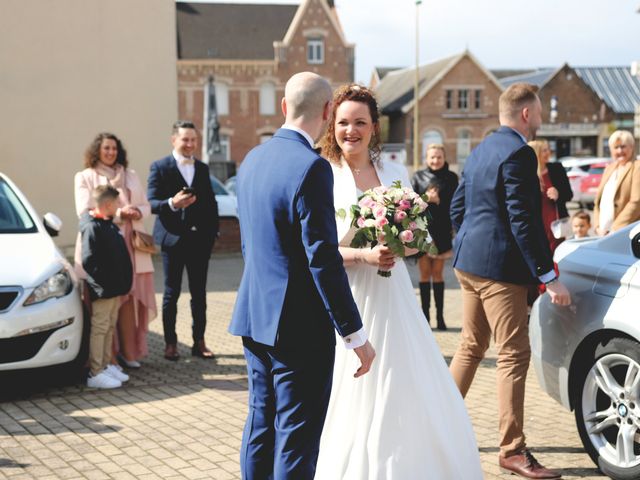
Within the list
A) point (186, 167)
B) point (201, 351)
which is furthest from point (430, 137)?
point (201, 351)

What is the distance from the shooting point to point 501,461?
4.93 metres

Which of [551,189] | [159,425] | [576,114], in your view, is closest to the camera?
[159,425]

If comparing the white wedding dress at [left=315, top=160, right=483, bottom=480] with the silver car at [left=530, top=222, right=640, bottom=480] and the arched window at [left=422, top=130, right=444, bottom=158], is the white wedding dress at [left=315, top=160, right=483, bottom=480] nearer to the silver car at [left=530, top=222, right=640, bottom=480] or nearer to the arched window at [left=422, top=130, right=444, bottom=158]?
the silver car at [left=530, top=222, right=640, bottom=480]

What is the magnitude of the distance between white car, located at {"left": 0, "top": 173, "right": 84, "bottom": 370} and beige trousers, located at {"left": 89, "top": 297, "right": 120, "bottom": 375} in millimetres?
144

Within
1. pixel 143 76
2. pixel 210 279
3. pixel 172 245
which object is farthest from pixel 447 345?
pixel 143 76

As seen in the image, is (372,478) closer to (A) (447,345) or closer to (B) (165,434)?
(B) (165,434)

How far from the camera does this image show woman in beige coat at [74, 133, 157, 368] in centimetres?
770

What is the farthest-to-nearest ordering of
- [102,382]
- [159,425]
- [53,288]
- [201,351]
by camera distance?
1. [201,351]
2. [102,382]
3. [53,288]
4. [159,425]

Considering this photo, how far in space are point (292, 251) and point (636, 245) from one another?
7.64 feet

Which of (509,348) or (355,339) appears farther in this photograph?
(509,348)

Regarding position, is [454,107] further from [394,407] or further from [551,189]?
[394,407]

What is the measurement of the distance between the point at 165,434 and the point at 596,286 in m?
3.01

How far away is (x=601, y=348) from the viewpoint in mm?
4770

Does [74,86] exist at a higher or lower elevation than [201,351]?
higher
